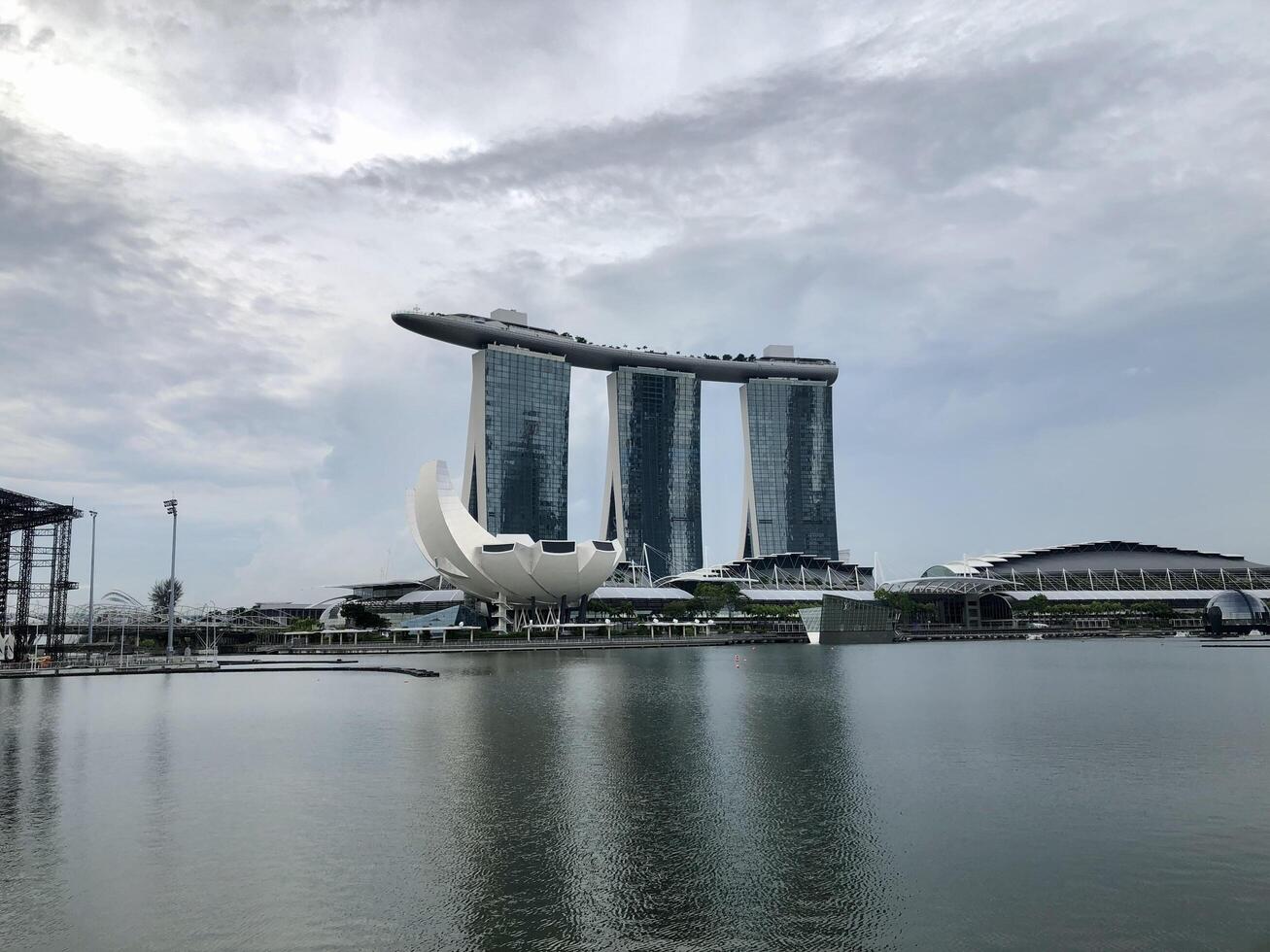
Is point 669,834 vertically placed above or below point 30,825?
above

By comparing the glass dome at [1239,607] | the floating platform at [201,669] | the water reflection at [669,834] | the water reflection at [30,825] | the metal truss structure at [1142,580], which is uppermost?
the metal truss structure at [1142,580]

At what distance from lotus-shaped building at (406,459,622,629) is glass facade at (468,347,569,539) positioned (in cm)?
3609

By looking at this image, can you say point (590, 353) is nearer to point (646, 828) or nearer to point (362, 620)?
point (362, 620)

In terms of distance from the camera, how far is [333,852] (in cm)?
1530

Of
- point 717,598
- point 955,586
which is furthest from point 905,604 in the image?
point 717,598

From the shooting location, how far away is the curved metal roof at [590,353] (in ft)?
447

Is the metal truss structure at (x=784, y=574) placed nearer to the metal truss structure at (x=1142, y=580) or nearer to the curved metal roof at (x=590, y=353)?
the metal truss structure at (x=1142, y=580)

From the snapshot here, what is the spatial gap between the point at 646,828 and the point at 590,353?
136186 mm

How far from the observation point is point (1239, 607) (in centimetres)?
10212

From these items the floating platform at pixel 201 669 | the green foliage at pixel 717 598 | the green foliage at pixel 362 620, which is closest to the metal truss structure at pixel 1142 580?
the green foliage at pixel 717 598

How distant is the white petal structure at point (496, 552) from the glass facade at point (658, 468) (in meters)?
51.8

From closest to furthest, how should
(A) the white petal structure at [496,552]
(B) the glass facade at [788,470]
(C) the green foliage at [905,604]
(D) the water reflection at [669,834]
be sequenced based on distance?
(D) the water reflection at [669,834] < (A) the white petal structure at [496,552] < (C) the green foliage at [905,604] < (B) the glass facade at [788,470]

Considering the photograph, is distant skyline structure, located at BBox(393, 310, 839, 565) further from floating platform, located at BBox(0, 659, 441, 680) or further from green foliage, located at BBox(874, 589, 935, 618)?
floating platform, located at BBox(0, 659, 441, 680)

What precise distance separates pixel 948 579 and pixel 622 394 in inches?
2300
